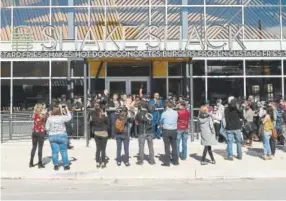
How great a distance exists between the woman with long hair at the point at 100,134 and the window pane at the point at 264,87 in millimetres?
12518

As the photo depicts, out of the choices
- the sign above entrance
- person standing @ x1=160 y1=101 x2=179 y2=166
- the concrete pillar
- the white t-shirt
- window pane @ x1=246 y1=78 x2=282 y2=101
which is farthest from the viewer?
the concrete pillar

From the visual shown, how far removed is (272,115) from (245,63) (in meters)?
9.93

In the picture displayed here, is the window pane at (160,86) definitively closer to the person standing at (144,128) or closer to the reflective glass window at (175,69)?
the reflective glass window at (175,69)

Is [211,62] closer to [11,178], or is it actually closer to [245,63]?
[245,63]

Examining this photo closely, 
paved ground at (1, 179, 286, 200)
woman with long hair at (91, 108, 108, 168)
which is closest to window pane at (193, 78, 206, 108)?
woman with long hair at (91, 108, 108, 168)

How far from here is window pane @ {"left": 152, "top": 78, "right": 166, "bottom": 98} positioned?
24750mm

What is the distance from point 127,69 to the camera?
2464 centimetres

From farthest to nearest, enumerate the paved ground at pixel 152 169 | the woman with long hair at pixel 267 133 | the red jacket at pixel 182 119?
1. the woman with long hair at pixel 267 133
2. the red jacket at pixel 182 119
3. the paved ground at pixel 152 169

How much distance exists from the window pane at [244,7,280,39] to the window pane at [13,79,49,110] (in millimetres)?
10224

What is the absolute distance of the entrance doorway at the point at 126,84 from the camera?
2462 centimetres

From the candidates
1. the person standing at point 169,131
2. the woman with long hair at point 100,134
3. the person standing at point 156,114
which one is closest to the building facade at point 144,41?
the person standing at point 156,114

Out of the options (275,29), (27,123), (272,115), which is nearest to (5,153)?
(27,123)

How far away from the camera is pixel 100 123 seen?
13727 millimetres

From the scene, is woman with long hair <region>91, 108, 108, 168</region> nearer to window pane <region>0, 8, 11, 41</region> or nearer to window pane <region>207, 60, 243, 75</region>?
window pane <region>207, 60, 243, 75</region>
